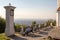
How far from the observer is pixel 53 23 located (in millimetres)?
26203

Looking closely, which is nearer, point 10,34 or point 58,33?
point 58,33

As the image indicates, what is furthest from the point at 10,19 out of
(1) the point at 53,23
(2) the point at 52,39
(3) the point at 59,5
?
(1) the point at 53,23

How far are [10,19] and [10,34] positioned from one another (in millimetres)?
1290

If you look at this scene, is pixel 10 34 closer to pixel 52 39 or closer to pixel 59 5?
pixel 52 39

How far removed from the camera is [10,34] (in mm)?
14758

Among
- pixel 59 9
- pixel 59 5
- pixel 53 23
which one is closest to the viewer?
pixel 59 9

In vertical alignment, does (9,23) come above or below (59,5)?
below

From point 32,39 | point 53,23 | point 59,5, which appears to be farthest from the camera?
point 53,23

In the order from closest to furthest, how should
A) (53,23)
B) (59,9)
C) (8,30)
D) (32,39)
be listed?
(32,39) < (8,30) < (59,9) < (53,23)

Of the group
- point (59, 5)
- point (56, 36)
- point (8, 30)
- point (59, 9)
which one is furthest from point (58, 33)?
point (59, 5)

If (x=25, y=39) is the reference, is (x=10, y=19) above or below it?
above

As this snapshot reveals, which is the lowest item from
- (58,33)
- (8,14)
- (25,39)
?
(25,39)

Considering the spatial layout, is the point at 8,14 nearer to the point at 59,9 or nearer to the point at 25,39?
the point at 25,39

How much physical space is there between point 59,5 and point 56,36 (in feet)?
46.2
